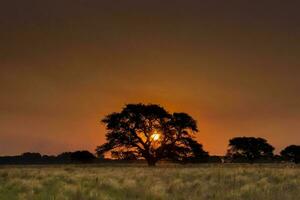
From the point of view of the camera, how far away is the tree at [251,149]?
101 meters

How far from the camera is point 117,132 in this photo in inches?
2899

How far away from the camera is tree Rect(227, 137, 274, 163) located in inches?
3969

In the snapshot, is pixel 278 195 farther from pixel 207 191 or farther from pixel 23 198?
pixel 23 198

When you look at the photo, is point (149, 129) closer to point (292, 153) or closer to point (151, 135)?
point (151, 135)

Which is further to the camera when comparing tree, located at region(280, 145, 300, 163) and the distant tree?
tree, located at region(280, 145, 300, 163)

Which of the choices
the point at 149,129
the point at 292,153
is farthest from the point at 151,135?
the point at 292,153

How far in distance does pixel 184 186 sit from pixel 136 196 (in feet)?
15.0

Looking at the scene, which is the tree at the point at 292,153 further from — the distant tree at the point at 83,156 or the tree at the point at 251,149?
the distant tree at the point at 83,156

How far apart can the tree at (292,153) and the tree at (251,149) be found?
8.77m

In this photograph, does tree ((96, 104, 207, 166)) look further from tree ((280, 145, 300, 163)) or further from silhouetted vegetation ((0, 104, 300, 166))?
tree ((280, 145, 300, 163))

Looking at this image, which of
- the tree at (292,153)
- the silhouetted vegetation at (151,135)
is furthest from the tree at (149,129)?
the tree at (292,153)

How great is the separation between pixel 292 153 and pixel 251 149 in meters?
12.4

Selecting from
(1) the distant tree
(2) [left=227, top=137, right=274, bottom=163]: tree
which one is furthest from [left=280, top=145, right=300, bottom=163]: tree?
(1) the distant tree

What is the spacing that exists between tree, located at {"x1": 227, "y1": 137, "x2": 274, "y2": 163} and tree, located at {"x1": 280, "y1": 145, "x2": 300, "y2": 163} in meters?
8.77
